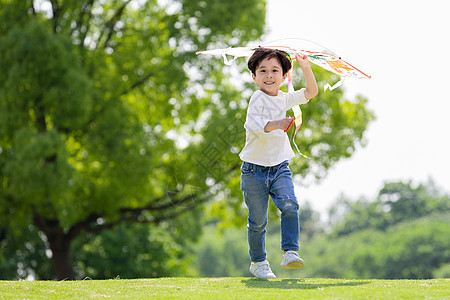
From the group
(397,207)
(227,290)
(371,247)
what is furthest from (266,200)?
(397,207)

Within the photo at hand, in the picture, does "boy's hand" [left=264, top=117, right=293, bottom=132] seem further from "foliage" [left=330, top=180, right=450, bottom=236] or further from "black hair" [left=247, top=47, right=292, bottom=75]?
"foliage" [left=330, top=180, right=450, bottom=236]

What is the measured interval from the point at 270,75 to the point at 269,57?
181 mm

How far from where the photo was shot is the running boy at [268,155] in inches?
189

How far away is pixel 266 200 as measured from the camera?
504 cm

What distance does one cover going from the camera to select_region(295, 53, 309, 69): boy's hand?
5000mm

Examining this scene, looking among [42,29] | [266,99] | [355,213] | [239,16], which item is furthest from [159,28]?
[355,213]

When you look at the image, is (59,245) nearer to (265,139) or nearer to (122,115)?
Answer: (122,115)

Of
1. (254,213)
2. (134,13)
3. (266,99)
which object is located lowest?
(254,213)

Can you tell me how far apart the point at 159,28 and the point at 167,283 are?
1193 cm

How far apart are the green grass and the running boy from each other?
0.42m

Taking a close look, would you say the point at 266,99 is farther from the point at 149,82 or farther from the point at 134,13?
the point at 134,13

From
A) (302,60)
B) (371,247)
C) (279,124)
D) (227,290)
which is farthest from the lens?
(371,247)

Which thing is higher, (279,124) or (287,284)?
(279,124)

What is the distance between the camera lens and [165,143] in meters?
15.8
